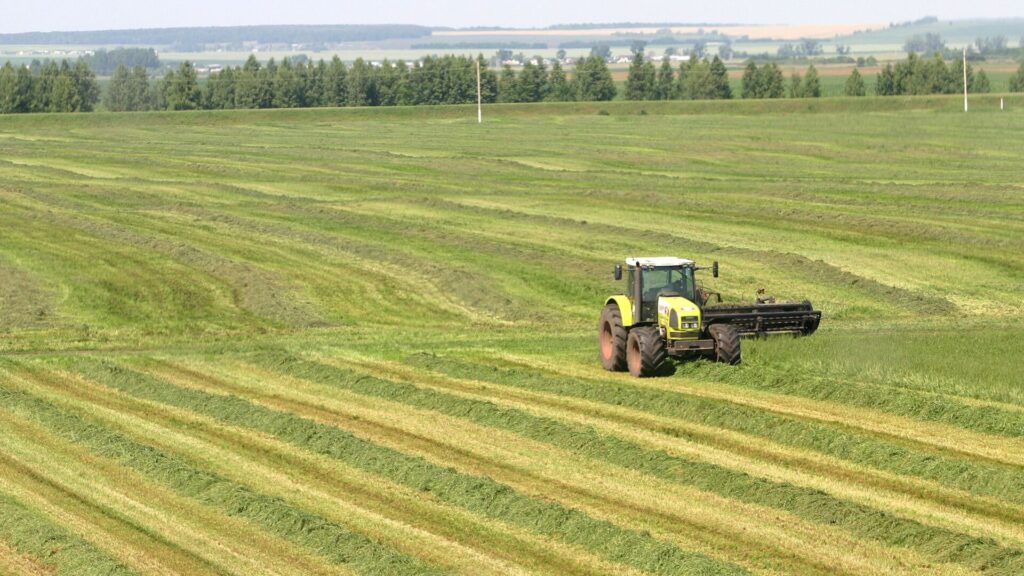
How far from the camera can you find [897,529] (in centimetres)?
1572

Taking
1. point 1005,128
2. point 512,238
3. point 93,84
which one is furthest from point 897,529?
point 93,84

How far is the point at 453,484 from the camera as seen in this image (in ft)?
60.0

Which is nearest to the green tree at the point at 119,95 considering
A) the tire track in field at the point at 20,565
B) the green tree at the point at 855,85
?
the green tree at the point at 855,85

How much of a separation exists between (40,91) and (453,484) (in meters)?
143

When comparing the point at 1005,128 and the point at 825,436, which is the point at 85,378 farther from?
the point at 1005,128

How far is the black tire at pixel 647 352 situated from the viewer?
25172mm

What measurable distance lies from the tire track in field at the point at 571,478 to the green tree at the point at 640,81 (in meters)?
139

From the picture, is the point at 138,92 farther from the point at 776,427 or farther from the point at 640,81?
the point at 776,427

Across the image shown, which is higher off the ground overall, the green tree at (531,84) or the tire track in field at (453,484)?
the green tree at (531,84)

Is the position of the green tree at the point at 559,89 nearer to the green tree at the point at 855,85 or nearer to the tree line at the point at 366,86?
the tree line at the point at 366,86

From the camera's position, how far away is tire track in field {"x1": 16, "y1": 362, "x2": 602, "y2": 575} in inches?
614

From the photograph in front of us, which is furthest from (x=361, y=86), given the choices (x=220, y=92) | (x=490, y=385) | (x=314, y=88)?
(x=490, y=385)

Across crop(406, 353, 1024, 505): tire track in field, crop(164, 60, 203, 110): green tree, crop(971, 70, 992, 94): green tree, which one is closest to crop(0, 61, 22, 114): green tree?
crop(164, 60, 203, 110): green tree

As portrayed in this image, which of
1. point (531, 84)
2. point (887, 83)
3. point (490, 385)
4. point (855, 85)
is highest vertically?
point (531, 84)
